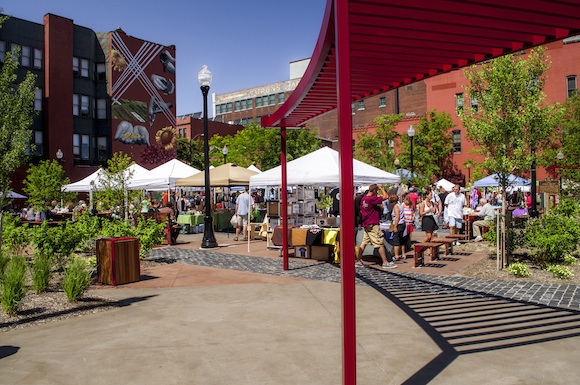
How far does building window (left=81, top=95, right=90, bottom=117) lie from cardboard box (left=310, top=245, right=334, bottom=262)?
35910 mm

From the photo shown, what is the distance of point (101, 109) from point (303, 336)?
4287cm

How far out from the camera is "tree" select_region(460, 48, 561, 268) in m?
10.8

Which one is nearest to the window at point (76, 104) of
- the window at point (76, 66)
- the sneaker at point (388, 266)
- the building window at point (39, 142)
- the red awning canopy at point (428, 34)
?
the window at point (76, 66)

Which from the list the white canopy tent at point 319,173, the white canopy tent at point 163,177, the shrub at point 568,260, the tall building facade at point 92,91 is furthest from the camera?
the tall building facade at point 92,91

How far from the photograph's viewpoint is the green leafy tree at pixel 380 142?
44469 millimetres

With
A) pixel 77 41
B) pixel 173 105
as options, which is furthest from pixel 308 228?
pixel 173 105

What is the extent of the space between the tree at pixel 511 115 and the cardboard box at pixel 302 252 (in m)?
4.70

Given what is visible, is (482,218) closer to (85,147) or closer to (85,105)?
(85,147)

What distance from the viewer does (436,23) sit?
514 cm

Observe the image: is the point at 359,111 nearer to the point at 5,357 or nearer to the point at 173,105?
the point at 173,105

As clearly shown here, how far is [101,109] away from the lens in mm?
43938

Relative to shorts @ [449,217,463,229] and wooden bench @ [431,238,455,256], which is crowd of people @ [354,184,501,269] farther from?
Answer: wooden bench @ [431,238,455,256]

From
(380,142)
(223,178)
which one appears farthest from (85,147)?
(223,178)

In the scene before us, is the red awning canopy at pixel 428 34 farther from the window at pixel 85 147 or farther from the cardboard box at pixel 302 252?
the window at pixel 85 147
